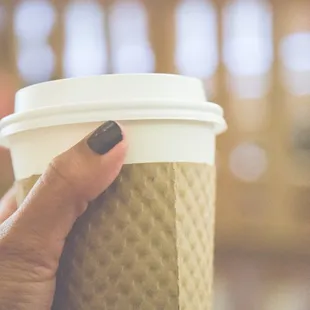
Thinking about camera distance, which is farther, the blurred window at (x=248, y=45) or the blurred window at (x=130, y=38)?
the blurred window at (x=130, y=38)

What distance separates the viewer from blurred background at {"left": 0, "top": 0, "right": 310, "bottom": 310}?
306 cm

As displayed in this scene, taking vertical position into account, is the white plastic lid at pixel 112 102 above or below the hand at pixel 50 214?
above

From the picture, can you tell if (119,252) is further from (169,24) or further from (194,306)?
(169,24)

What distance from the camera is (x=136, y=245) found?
1.79ft

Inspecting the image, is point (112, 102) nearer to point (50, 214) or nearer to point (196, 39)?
point (50, 214)

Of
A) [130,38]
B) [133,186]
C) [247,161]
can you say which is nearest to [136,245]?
[133,186]

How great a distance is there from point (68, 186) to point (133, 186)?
6 centimetres

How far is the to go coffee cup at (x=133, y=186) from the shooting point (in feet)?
1.77

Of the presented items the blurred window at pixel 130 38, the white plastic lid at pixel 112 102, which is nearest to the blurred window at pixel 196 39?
Result: the blurred window at pixel 130 38

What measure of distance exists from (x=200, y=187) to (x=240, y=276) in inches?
51.1

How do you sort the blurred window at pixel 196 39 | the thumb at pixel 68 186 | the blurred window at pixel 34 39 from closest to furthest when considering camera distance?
the thumb at pixel 68 186, the blurred window at pixel 196 39, the blurred window at pixel 34 39

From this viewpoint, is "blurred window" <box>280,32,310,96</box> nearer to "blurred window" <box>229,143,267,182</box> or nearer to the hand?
"blurred window" <box>229,143,267,182</box>

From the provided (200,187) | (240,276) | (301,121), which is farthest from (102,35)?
(200,187)

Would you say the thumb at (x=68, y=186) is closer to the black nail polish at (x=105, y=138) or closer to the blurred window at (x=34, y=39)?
the black nail polish at (x=105, y=138)
